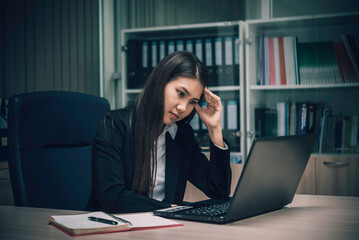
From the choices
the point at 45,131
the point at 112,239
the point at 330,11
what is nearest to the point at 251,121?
the point at 330,11

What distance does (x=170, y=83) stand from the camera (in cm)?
150

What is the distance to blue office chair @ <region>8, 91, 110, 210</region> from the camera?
4.76ft

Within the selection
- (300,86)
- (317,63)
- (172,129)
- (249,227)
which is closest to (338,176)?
(300,86)

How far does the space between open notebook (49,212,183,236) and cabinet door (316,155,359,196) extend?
5.79 ft

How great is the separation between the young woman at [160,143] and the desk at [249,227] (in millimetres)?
303

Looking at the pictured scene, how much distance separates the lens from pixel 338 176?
251cm

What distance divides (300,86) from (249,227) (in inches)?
76.6

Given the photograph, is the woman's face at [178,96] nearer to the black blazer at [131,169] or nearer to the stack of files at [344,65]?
the black blazer at [131,169]

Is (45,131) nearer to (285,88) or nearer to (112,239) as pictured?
(112,239)

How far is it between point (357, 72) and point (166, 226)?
2.10m

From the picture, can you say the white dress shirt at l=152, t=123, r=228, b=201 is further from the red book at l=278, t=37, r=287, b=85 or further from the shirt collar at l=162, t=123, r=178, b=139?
the red book at l=278, t=37, r=287, b=85

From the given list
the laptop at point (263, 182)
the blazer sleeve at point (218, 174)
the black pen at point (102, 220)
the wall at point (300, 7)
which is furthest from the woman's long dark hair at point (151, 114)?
the wall at point (300, 7)

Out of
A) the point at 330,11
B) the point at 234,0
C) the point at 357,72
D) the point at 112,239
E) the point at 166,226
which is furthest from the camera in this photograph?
the point at 234,0

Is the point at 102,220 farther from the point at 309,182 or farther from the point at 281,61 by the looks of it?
the point at 281,61
